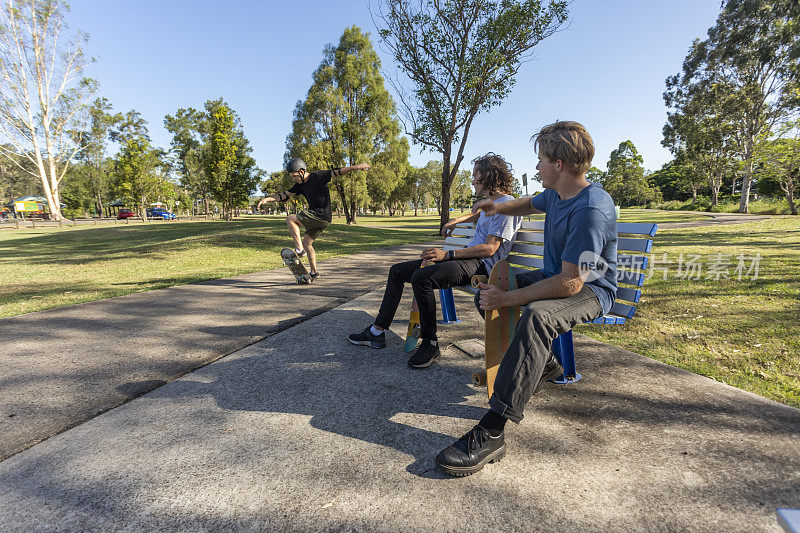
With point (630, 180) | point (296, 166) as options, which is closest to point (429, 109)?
point (296, 166)

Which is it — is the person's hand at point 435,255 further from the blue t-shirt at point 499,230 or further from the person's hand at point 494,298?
the person's hand at point 494,298

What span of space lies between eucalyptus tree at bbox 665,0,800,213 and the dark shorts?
31.9 meters

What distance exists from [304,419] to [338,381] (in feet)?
1.73

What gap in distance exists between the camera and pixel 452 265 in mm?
3086

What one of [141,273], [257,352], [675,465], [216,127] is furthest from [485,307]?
[216,127]

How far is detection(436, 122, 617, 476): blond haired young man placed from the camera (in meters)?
1.89

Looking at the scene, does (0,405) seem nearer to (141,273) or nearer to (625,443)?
(625,443)

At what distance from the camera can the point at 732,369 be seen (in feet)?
9.57

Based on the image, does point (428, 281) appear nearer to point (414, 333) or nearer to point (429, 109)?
point (414, 333)

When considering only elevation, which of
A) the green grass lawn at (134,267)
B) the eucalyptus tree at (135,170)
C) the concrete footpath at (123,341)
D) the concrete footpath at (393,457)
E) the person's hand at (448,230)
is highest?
the eucalyptus tree at (135,170)

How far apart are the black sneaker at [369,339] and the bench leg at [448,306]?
3.04 feet

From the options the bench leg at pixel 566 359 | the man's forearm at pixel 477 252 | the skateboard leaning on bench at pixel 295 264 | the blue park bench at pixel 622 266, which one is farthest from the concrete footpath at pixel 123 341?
the bench leg at pixel 566 359

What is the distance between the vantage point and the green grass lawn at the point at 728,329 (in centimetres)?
285

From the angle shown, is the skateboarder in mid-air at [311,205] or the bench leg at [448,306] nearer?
the bench leg at [448,306]
